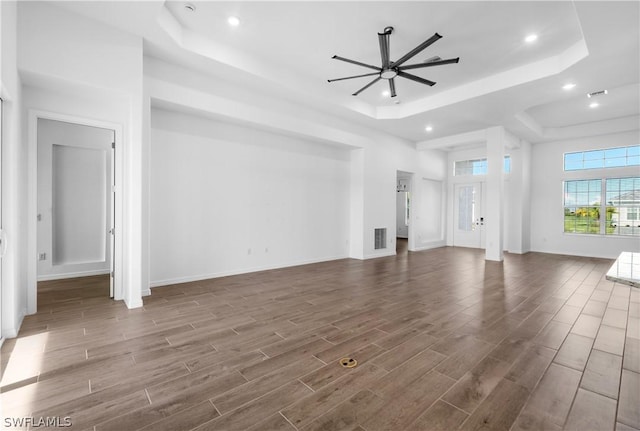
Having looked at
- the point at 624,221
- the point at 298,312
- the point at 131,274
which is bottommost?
the point at 298,312

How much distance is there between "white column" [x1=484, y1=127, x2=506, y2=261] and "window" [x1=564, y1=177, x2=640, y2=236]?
115 inches

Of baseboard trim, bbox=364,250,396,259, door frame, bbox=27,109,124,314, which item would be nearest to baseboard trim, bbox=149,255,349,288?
door frame, bbox=27,109,124,314

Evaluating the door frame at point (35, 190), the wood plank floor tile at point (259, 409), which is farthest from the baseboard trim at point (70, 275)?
the wood plank floor tile at point (259, 409)

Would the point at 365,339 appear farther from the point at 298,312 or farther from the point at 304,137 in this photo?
the point at 304,137

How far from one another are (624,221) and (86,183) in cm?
1245

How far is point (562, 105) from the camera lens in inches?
260

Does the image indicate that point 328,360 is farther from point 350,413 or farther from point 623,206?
point 623,206

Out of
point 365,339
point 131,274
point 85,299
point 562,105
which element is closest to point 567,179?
point 562,105

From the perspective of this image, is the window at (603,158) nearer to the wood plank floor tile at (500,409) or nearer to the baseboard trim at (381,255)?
the baseboard trim at (381,255)

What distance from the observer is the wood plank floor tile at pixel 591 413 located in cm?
168

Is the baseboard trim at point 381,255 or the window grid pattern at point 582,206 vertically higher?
the window grid pattern at point 582,206

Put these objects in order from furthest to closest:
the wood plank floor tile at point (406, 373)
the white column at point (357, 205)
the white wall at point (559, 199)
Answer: the white wall at point (559, 199)
the white column at point (357, 205)
the wood plank floor tile at point (406, 373)

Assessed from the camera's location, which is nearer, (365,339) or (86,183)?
(365,339)

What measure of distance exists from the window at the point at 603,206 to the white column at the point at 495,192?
2921 millimetres
